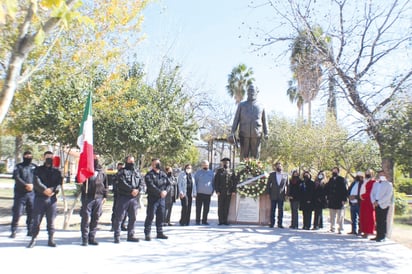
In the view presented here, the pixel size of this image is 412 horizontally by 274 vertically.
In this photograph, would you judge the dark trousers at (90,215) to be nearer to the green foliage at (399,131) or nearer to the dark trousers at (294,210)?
the dark trousers at (294,210)

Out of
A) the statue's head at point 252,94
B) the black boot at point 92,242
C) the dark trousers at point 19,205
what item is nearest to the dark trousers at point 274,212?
the statue's head at point 252,94

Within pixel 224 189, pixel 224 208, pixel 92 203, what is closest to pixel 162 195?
pixel 92 203

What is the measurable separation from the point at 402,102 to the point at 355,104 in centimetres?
134

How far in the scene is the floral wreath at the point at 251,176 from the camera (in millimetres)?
12633

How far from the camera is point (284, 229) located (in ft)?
40.5

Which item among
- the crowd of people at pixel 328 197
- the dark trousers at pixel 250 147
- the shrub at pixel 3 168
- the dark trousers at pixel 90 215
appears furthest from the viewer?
the shrub at pixel 3 168

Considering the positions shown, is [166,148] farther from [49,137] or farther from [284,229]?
[284,229]

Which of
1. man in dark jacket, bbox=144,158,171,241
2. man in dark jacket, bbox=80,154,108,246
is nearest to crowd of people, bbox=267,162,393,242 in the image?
man in dark jacket, bbox=144,158,171,241

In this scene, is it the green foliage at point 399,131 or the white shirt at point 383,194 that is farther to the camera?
the green foliage at point 399,131

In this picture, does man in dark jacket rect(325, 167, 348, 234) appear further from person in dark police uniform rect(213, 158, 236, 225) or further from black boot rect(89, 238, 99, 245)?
black boot rect(89, 238, 99, 245)

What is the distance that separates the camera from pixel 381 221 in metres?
10.7

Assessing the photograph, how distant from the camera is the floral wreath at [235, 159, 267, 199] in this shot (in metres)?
12.6

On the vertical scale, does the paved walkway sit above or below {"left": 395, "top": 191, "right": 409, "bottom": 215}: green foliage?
below

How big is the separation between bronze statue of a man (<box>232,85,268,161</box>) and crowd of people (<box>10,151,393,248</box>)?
36.3 inches
